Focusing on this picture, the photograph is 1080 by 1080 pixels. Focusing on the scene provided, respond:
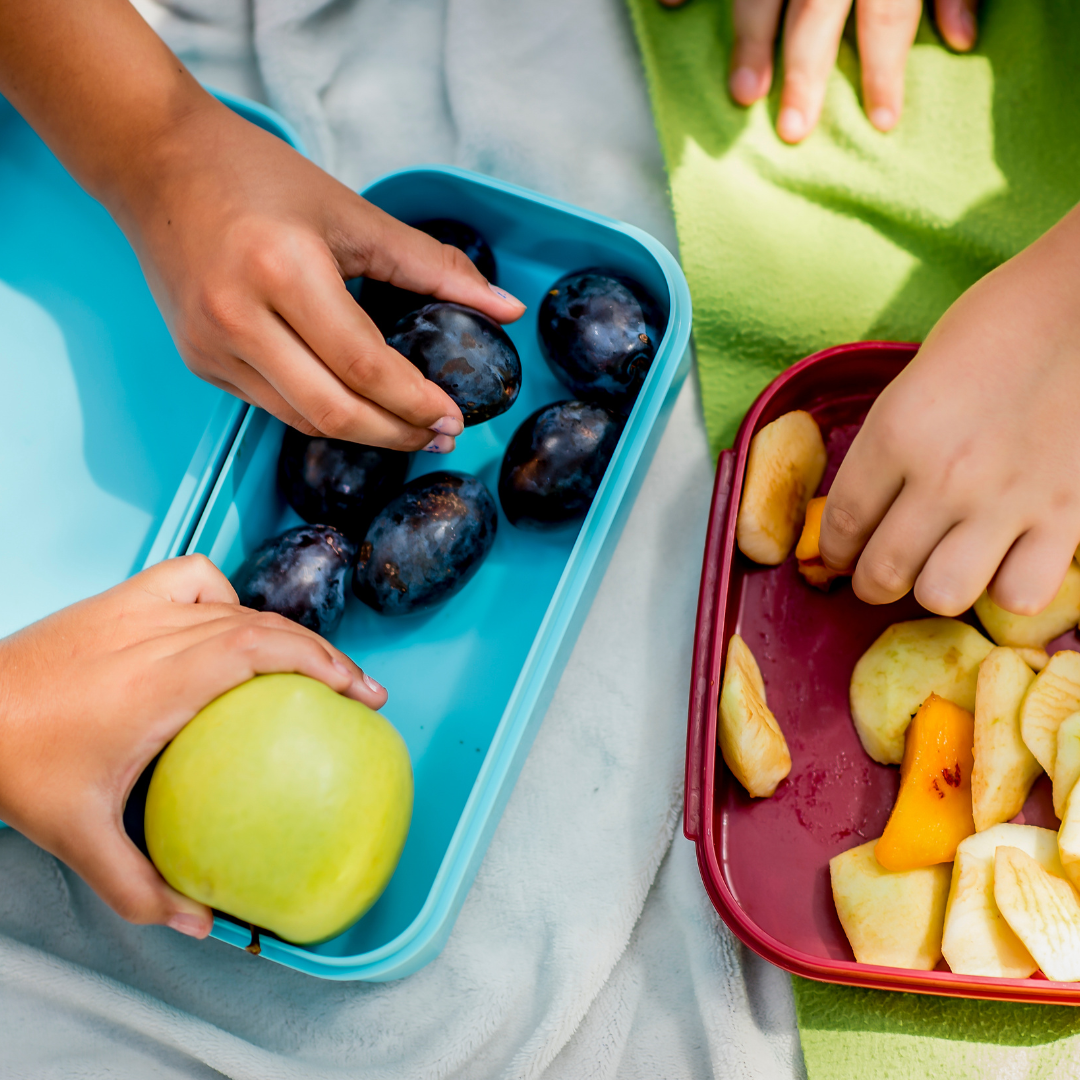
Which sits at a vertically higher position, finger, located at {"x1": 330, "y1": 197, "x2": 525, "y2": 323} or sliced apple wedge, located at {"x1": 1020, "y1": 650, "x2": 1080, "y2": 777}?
finger, located at {"x1": 330, "y1": 197, "x2": 525, "y2": 323}

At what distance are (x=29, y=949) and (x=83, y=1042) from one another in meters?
0.09

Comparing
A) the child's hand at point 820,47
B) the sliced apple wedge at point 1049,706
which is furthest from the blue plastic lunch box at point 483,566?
the sliced apple wedge at point 1049,706

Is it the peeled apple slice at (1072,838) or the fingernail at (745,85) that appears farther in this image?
the fingernail at (745,85)

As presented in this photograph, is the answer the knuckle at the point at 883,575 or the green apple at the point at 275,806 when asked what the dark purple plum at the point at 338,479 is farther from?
the knuckle at the point at 883,575

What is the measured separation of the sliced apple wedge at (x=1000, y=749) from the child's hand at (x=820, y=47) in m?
0.49

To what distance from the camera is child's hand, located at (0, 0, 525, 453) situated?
598 mm

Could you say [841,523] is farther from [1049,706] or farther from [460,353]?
[460,353]

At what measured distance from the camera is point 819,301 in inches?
30.0

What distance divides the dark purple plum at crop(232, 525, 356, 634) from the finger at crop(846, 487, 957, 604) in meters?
0.38

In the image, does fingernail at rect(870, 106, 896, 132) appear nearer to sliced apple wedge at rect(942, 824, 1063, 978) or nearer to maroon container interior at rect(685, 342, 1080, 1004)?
maroon container interior at rect(685, 342, 1080, 1004)

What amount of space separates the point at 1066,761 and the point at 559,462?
1.30 ft

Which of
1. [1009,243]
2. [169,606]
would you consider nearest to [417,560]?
[169,606]

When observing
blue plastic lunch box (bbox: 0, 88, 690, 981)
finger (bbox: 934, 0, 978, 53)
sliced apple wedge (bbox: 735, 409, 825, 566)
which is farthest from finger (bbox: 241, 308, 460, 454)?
finger (bbox: 934, 0, 978, 53)

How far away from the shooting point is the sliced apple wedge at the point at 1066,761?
0.58 m
